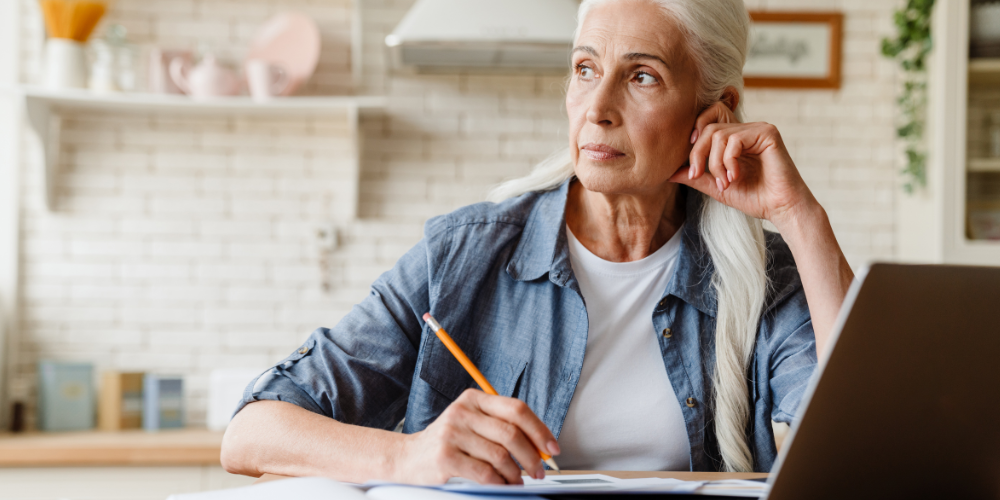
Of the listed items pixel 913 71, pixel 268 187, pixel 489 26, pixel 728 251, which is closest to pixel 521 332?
pixel 728 251

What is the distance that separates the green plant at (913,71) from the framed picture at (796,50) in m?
0.22

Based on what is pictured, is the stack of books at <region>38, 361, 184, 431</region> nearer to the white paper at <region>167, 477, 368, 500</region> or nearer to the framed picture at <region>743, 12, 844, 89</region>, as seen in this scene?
the white paper at <region>167, 477, 368, 500</region>

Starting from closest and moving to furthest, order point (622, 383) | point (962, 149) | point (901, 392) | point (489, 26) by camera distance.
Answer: point (901, 392) < point (622, 383) < point (489, 26) < point (962, 149)

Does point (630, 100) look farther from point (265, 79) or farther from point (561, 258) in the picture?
point (265, 79)

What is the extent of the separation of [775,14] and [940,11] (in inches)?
24.0

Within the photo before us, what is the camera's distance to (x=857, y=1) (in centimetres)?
313

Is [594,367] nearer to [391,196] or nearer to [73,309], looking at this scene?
[391,196]

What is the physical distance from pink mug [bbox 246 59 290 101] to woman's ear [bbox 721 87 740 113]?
1962 mm

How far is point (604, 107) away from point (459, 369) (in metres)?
0.48

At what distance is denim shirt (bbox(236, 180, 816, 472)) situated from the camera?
118 centimetres

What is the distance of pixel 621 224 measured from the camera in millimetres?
1357

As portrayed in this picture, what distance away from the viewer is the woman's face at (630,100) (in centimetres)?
121

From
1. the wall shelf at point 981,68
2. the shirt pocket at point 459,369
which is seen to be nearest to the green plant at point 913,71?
the wall shelf at point 981,68

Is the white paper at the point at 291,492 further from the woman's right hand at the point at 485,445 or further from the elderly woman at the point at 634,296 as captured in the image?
the elderly woman at the point at 634,296
